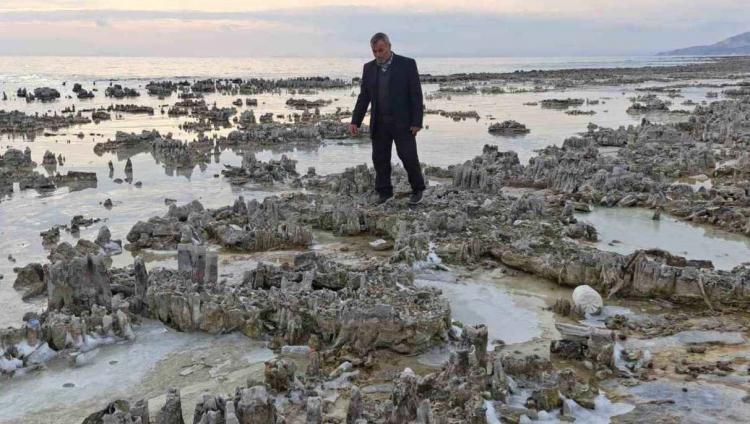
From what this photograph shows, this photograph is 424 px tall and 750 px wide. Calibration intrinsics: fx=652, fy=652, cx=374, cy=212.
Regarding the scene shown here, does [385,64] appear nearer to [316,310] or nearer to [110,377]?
[316,310]

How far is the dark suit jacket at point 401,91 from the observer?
865 centimetres

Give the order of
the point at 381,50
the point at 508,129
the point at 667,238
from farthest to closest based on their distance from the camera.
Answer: the point at 508,129
the point at 381,50
the point at 667,238

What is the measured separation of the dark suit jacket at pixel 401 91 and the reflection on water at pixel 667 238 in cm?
278

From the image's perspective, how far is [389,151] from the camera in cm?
934

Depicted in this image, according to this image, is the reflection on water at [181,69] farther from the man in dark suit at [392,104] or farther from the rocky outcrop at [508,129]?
the man in dark suit at [392,104]

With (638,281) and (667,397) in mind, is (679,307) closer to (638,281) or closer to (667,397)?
(638,281)

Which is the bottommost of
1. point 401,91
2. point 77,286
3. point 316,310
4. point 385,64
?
point 316,310

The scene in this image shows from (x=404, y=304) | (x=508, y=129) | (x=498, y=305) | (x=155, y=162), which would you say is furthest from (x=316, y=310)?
(x=508, y=129)

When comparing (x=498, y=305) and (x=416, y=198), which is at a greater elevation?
(x=416, y=198)

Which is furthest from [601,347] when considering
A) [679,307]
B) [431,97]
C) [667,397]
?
[431,97]

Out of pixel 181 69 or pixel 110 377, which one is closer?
pixel 110 377

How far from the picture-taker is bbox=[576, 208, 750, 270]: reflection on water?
744cm

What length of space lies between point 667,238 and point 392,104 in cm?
390

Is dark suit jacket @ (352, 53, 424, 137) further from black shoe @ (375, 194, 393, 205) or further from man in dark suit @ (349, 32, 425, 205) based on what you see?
black shoe @ (375, 194, 393, 205)
